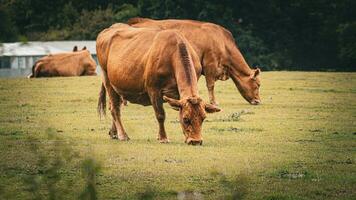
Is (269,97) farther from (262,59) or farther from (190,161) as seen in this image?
(262,59)

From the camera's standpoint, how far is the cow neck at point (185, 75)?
1571 cm

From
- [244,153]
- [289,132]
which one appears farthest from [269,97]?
[244,153]

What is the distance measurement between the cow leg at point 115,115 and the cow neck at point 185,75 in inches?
61.6

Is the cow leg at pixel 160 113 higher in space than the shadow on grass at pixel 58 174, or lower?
lower

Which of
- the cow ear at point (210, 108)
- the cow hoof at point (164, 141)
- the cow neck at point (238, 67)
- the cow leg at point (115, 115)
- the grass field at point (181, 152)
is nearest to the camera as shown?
the grass field at point (181, 152)

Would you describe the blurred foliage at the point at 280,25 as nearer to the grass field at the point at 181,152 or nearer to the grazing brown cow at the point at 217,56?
the grass field at the point at 181,152

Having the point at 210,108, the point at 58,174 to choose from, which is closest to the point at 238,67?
the point at 210,108

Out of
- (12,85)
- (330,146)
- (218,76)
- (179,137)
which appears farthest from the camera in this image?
(12,85)

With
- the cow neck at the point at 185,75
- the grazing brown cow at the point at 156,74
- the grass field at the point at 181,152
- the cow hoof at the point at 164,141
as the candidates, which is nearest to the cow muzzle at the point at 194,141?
the grazing brown cow at the point at 156,74

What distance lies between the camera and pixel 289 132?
19.0m

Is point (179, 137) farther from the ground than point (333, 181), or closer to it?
closer to it

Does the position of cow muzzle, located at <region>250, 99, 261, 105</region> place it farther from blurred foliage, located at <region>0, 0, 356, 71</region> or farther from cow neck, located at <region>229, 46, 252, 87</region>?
blurred foliage, located at <region>0, 0, 356, 71</region>

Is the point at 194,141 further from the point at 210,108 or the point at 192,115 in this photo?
the point at 210,108

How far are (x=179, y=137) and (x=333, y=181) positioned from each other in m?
5.85
